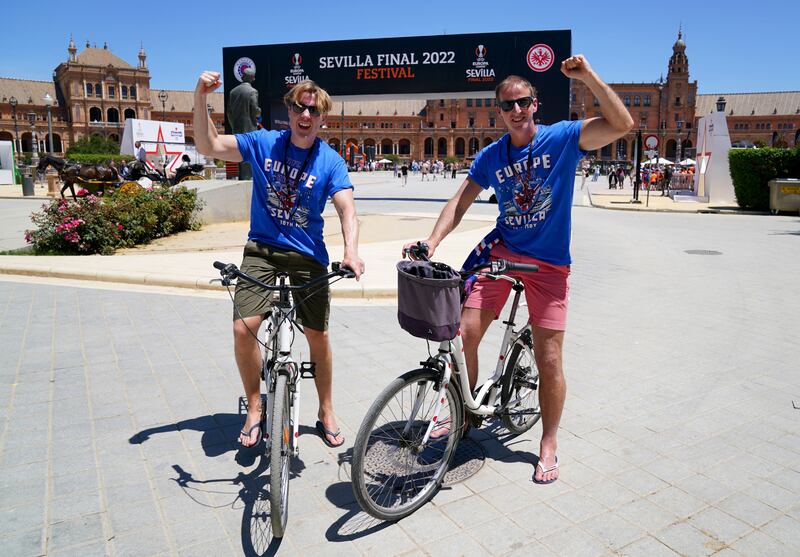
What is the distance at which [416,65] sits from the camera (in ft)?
93.5

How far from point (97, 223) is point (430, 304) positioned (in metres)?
9.79

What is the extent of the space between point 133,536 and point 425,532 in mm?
1358

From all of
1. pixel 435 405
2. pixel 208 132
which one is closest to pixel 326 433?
pixel 435 405

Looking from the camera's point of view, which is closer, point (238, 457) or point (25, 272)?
point (238, 457)

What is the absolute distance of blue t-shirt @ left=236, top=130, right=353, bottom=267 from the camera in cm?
365

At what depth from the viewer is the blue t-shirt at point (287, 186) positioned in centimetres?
365

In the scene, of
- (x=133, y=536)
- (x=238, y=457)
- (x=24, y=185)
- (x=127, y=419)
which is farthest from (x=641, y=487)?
(x=24, y=185)

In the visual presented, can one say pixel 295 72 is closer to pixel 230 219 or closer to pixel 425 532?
pixel 230 219

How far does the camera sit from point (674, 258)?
39.4 feet

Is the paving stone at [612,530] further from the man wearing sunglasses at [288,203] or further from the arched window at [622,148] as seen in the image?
the arched window at [622,148]

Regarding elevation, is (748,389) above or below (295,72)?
below

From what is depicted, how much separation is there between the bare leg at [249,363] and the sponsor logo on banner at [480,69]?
1025 inches

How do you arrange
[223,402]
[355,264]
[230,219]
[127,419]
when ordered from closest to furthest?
[355,264] < [127,419] < [223,402] < [230,219]

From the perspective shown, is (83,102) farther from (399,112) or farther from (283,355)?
(283,355)
